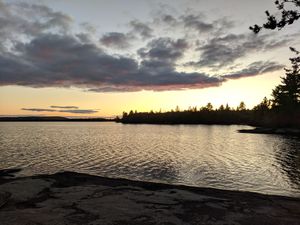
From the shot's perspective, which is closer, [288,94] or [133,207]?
[133,207]

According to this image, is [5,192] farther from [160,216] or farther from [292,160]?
[292,160]

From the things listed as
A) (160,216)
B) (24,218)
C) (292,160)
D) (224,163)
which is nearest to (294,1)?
→ (160,216)

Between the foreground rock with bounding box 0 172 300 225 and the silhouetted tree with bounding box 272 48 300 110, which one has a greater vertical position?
the silhouetted tree with bounding box 272 48 300 110

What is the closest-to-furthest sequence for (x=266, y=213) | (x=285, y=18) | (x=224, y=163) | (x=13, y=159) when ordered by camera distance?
(x=266, y=213) < (x=285, y=18) < (x=224, y=163) < (x=13, y=159)

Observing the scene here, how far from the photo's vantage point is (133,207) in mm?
15922

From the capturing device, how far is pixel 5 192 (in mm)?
18766

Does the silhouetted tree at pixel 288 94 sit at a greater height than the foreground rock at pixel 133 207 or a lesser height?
greater

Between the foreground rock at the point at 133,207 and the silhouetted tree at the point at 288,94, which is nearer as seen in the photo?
the foreground rock at the point at 133,207

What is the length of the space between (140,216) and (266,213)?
6.72 metres

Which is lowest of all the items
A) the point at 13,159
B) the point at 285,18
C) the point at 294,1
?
the point at 13,159

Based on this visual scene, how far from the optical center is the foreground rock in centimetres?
1402

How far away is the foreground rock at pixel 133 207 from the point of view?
14016mm

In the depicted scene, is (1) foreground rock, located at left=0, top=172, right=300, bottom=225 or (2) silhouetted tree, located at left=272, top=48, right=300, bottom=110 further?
(2) silhouetted tree, located at left=272, top=48, right=300, bottom=110

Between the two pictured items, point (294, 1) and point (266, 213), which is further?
point (294, 1)
